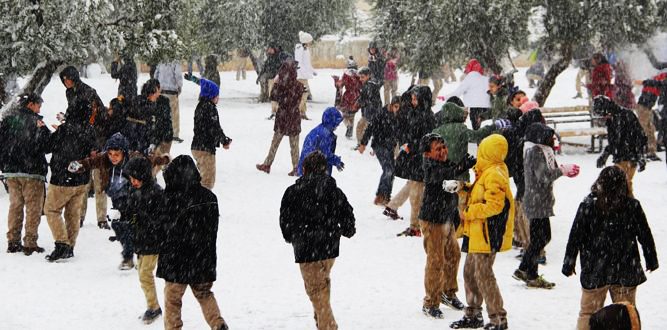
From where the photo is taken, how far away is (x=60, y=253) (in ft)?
35.1

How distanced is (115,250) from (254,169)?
18.2 ft

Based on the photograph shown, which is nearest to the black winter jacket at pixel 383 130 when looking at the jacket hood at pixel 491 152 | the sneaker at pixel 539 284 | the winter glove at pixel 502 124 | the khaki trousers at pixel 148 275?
the winter glove at pixel 502 124

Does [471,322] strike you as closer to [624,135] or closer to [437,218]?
[437,218]

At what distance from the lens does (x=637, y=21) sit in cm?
1859

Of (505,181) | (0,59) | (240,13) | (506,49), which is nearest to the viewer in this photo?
(505,181)

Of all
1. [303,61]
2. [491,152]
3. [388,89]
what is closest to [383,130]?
[491,152]

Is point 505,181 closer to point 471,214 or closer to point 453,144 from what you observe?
point 471,214

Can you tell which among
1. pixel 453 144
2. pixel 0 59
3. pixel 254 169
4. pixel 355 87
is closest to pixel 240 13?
pixel 355 87

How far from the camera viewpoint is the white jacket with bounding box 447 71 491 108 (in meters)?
17.2

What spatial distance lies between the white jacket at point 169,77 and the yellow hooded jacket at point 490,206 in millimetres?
12035

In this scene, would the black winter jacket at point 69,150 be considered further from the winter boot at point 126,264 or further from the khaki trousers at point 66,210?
the winter boot at point 126,264

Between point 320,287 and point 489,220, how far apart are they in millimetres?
1469

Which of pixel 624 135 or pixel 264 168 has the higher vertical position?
pixel 624 135

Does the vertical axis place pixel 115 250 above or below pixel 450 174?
below
